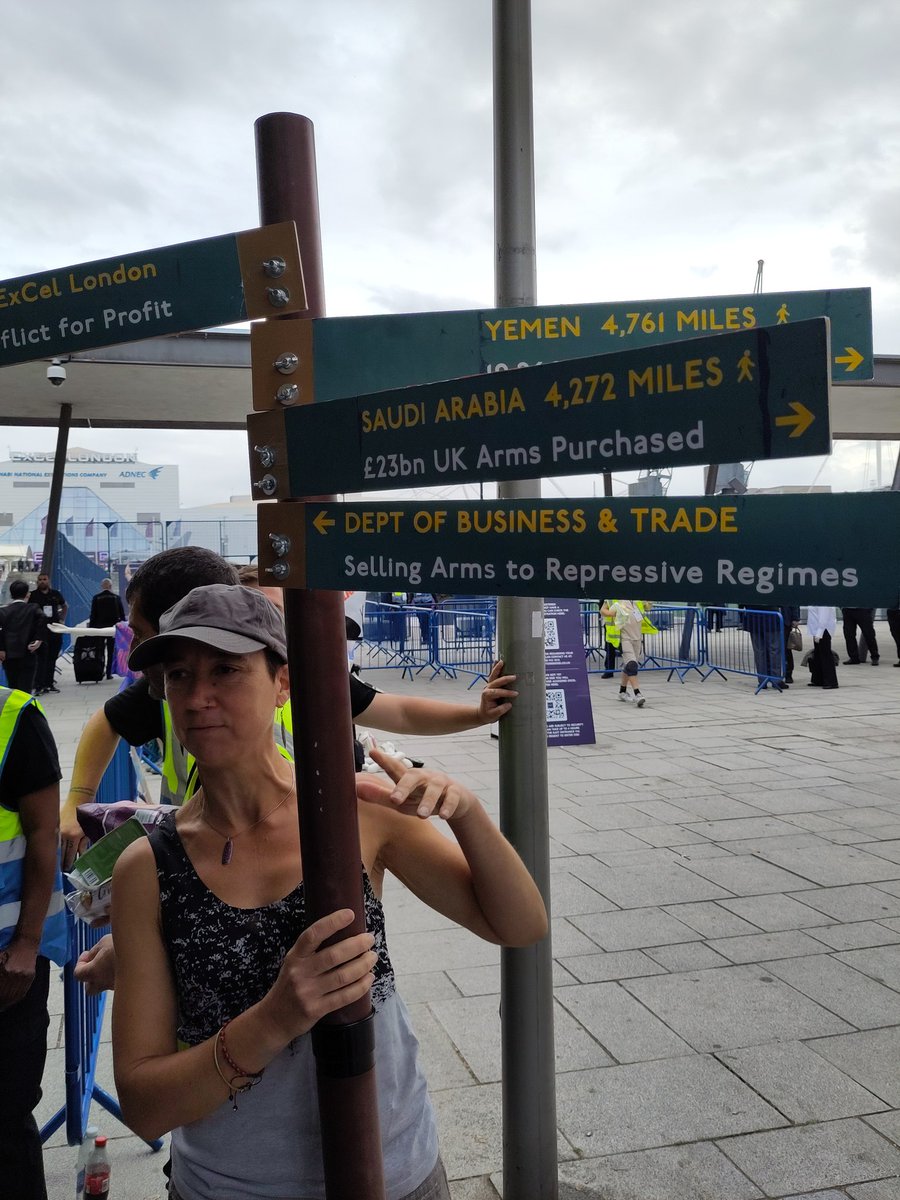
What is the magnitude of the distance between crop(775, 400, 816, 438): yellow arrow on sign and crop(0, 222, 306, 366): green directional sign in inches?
29.6

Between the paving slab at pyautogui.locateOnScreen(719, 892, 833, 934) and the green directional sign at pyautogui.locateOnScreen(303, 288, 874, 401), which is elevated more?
the green directional sign at pyautogui.locateOnScreen(303, 288, 874, 401)

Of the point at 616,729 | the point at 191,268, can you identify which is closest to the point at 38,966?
the point at 191,268

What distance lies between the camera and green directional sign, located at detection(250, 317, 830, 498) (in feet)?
4.07

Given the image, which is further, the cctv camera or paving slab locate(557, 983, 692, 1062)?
the cctv camera

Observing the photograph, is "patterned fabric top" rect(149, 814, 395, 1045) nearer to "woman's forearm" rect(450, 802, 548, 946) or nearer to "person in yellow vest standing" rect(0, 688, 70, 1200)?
"woman's forearm" rect(450, 802, 548, 946)

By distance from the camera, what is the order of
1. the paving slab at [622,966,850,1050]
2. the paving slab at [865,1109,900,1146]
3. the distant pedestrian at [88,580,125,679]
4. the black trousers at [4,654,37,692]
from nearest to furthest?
1. the paving slab at [865,1109,900,1146]
2. the paving slab at [622,966,850,1050]
3. the black trousers at [4,654,37,692]
4. the distant pedestrian at [88,580,125,679]

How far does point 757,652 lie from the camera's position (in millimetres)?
15141

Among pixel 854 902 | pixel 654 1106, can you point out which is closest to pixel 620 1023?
pixel 654 1106

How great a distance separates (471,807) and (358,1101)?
452mm

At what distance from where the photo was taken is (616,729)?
37.3 feet

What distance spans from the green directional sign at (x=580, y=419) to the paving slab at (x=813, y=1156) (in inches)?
102

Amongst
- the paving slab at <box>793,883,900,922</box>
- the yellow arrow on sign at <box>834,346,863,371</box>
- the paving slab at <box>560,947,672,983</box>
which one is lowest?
the paving slab at <box>560,947,672,983</box>

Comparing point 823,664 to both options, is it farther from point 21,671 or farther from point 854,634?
point 21,671

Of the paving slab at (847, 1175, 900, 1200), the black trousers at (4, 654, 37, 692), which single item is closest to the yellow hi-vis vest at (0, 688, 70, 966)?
the paving slab at (847, 1175, 900, 1200)
